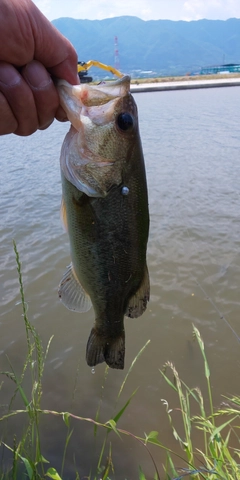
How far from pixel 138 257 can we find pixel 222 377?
283cm

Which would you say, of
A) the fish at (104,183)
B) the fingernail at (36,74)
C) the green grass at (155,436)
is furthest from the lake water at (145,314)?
the fingernail at (36,74)

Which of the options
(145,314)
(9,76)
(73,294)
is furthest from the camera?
(145,314)

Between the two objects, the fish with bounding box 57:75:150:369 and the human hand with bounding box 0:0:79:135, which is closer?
the human hand with bounding box 0:0:79:135

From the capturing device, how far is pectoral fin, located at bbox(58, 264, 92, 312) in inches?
82.7

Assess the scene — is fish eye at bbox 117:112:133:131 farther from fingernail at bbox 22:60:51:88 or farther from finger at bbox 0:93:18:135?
finger at bbox 0:93:18:135

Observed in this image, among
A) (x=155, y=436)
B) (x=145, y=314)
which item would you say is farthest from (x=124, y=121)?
(x=145, y=314)

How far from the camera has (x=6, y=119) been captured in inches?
72.7

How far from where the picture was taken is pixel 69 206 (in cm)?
188

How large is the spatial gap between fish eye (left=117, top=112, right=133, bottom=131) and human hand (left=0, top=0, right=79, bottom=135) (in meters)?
0.34

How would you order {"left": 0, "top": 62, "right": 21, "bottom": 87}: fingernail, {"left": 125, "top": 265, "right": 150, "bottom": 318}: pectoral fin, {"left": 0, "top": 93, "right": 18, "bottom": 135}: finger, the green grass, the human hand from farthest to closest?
{"left": 125, "top": 265, "right": 150, "bottom": 318}: pectoral fin < the green grass < {"left": 0, "top": 93, "right": 18, "bottom": 135}: finger < {"left": 0, "top": 62, "right": 21, "bottom": 87}: fingernail < the human hand

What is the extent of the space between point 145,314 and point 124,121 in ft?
12.4

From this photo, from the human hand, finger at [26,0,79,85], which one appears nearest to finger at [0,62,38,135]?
the human hand

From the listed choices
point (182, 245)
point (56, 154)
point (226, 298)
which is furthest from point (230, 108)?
point (226, 298)

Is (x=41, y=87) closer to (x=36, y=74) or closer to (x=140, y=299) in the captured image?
(x=36, y=74)
